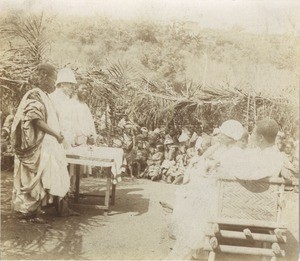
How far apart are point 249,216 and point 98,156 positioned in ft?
3.43

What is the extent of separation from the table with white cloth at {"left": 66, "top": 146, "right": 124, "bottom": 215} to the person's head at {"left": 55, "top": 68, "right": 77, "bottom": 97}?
0.38 meters

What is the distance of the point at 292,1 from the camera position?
2980 millimetres

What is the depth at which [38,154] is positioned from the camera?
2916 millimetres

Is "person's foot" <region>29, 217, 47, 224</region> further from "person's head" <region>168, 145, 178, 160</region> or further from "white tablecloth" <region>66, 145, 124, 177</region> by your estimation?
"person's head" <region>168, 145, 178, 160</region>

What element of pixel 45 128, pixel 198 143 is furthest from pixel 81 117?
pixel 198 143

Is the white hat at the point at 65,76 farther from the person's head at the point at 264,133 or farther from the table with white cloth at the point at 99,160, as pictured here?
the person's head at the point at 264,133

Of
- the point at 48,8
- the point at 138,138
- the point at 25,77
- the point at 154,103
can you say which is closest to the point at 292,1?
the point at 154,103

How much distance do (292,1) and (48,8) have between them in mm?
1594

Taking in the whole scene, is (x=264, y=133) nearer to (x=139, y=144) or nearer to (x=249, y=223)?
(x=249, y=223)

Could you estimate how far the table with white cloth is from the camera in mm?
2969

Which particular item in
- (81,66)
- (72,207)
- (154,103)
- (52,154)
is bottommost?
(72,207)

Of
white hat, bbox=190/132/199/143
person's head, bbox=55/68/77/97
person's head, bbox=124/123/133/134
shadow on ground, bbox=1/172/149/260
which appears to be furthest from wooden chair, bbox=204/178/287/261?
person's head, bbox=55/68/77/97

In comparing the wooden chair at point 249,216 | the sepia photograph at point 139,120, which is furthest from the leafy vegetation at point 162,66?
the wooden chair at point 249,216

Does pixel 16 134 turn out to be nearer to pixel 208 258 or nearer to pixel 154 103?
pixel 154 103
